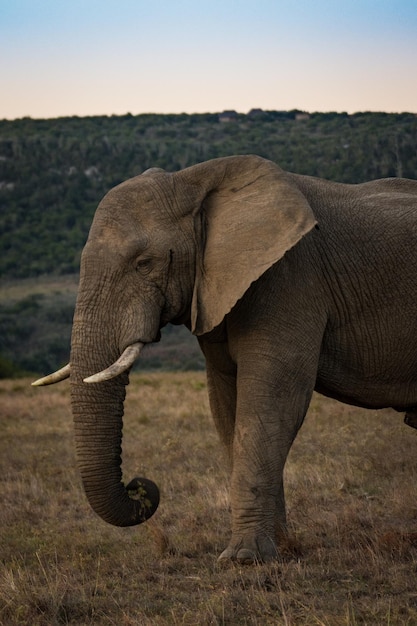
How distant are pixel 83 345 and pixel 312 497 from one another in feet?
10.6

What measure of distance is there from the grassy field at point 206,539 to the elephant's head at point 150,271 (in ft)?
2.35

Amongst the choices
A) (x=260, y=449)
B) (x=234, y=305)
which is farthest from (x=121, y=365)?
(x=260, y=449)

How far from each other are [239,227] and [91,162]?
5830 centimetres

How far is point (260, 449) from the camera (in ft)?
23.9

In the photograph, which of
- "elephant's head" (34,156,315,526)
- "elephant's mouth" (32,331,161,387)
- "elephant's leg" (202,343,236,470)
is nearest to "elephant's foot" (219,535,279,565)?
"elephant's head" (34,156,315,526)

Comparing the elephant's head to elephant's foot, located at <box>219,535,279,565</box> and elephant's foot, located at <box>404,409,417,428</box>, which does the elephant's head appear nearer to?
elephant's foot, located at <box>219,535,279,565</box>

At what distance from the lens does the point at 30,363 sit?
132ft

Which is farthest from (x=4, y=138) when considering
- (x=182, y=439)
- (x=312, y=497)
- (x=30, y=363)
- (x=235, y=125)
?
(x=312, y=497)

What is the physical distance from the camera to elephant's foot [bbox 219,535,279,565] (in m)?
7.28

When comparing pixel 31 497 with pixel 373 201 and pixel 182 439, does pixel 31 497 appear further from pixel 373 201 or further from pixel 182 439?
pixel 373 201

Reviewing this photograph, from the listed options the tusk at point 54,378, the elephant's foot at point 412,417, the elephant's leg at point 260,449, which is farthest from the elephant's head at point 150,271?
the elephant's foot at point 412,417

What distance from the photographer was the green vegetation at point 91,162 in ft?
148

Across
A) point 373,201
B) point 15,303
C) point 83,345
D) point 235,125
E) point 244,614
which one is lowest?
point 15,303

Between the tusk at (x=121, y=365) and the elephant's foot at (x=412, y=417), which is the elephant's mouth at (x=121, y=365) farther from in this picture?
the elephant's foot at (x=412, y=417)
